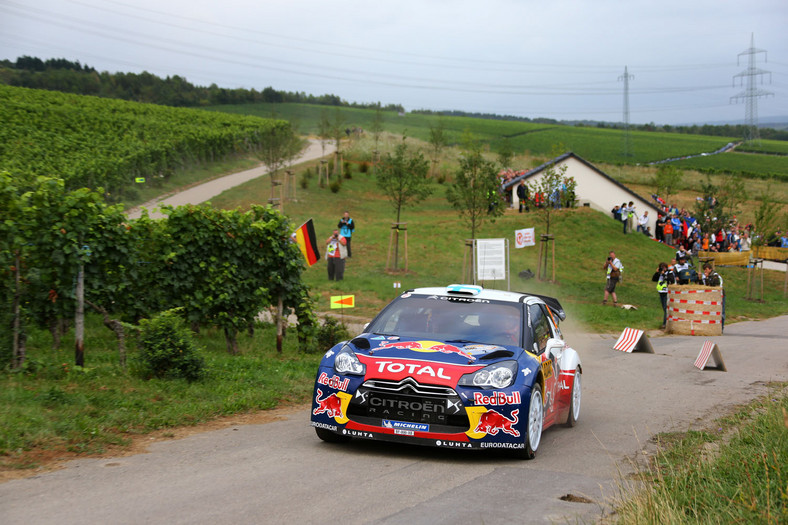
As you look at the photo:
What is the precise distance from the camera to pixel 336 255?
26.0 meters

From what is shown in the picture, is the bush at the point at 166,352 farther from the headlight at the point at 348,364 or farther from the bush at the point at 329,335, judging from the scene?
the bush at the point at 329,335

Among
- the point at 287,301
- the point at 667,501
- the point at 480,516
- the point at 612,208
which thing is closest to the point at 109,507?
the point at 480,516

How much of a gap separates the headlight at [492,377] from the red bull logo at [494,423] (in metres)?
0.27

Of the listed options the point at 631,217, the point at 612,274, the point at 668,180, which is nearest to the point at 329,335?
the point at 612,274

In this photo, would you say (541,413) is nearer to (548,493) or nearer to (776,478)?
(548,493)

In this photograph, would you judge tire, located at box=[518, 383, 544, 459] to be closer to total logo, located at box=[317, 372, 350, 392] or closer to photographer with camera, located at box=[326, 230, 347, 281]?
total logo, located at box=[317, 372, 350, 392]

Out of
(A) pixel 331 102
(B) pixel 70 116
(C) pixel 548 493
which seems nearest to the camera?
(C) pixel 548 493

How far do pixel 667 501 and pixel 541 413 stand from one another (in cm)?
302

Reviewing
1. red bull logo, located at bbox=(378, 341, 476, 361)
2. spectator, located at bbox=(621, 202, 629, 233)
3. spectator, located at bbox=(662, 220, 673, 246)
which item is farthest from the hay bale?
spectator, located at bbox=(662, 220, 673, 246)

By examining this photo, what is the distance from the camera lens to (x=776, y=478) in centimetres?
552

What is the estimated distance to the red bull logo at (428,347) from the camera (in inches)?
301

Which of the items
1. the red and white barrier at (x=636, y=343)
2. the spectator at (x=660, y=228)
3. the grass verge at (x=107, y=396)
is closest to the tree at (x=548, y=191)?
the red and white barrier at (x=636, y=343)

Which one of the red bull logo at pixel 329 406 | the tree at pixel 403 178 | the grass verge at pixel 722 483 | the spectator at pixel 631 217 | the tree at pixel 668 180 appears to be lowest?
the grass verge at pixel 722 483

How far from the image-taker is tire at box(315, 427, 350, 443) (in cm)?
773
